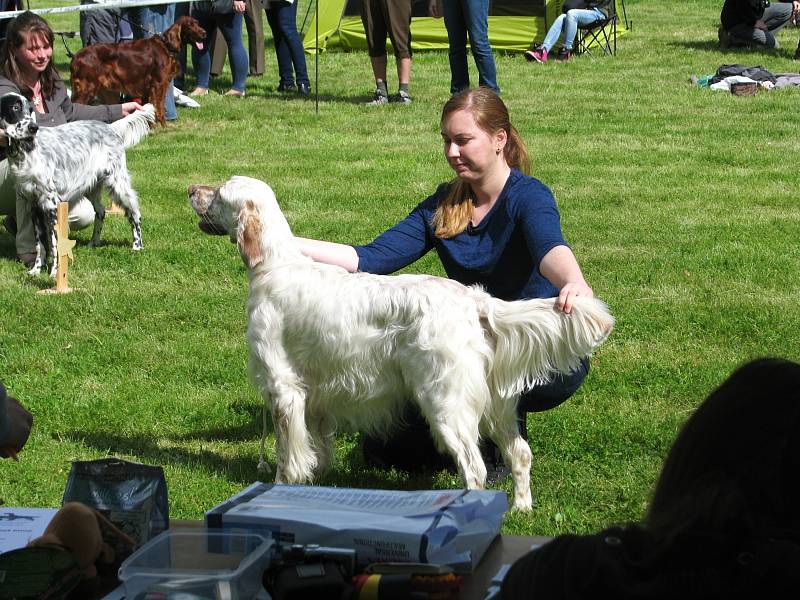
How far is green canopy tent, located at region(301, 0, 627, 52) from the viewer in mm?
15195

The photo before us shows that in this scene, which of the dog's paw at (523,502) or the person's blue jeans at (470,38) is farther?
the person's blue jeans at (470,38)

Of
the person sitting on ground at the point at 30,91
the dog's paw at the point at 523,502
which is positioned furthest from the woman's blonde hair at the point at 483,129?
the person sitting on ground at the point at 30,91

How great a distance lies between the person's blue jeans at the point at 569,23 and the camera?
14.6 metres

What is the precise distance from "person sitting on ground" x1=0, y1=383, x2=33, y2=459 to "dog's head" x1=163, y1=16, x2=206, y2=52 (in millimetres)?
9978

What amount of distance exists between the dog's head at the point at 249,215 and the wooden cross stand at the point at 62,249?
2.80 m

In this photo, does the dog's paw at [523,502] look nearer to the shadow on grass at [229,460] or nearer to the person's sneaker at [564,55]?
the shadow on grass at [229,460]

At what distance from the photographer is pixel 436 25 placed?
51.3ft

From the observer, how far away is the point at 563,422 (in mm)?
4621

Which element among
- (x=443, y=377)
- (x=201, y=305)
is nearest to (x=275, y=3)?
(x=201, y=305)

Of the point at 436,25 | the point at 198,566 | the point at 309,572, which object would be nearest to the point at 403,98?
the point at 436,25

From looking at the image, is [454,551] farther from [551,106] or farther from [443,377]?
[551,106]

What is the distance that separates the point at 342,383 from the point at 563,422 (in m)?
1.21

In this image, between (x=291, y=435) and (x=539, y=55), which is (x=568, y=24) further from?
(x=291, y=435)

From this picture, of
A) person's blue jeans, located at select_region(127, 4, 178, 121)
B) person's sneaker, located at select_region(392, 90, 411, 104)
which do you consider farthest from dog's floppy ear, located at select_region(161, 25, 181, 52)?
person's sneaker, located at select_region(392, 90, 411, 104)
